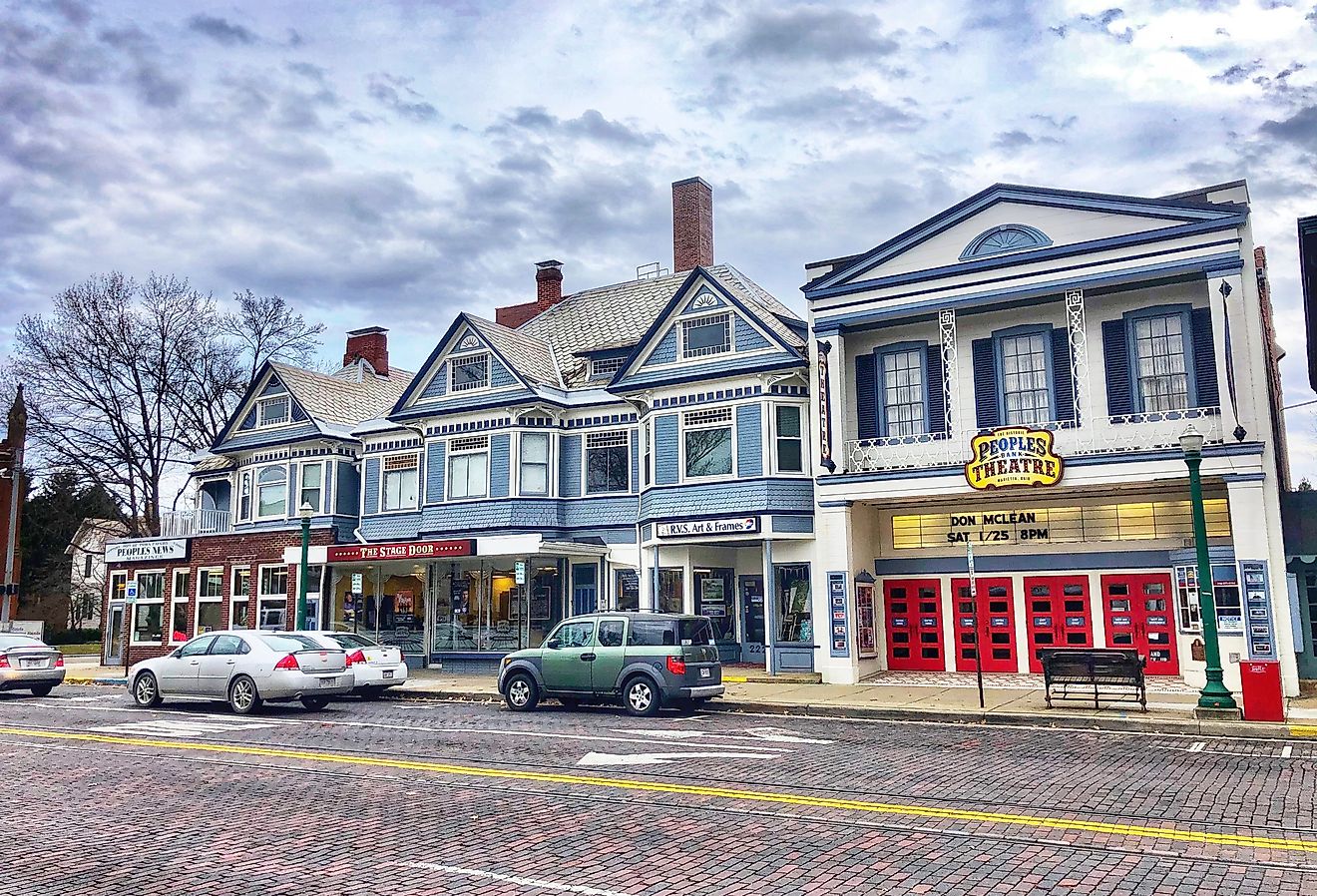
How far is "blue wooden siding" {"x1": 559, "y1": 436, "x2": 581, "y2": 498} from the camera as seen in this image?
2906cm

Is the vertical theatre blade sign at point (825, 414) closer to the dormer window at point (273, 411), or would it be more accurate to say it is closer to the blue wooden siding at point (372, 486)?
the blue wooden siding at point (372, 486)

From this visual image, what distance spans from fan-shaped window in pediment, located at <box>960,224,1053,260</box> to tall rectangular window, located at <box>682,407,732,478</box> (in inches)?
261

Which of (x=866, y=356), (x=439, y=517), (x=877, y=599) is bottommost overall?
(x=877, y=599)

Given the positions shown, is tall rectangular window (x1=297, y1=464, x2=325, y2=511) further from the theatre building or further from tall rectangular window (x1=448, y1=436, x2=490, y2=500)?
the theatre building

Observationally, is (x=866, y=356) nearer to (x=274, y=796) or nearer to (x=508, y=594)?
(x=508, y=594)

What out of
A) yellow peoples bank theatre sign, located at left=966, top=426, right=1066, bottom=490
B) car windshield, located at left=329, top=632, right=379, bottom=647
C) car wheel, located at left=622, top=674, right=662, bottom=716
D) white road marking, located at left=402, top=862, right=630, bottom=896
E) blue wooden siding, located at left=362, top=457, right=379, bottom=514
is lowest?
white road marking, located at left=402, top=862, right=630, bottom=896

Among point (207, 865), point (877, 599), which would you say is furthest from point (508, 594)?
point (207, 865)

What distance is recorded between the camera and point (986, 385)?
77.0 feet

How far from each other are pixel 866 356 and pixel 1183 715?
1079 centimetres

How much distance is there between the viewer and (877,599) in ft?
82.6

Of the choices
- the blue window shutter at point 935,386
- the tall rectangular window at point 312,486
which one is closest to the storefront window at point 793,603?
the blue window shutter at point 935,386

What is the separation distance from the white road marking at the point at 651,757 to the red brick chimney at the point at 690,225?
2215 cm

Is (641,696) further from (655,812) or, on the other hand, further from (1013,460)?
(1013,460)

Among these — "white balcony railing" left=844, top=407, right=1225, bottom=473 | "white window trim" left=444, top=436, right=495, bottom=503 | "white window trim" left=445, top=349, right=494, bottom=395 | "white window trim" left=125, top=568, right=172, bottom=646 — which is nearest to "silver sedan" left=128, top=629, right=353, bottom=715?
"white window trim" left=444, top=436, right=495, bottom=503
